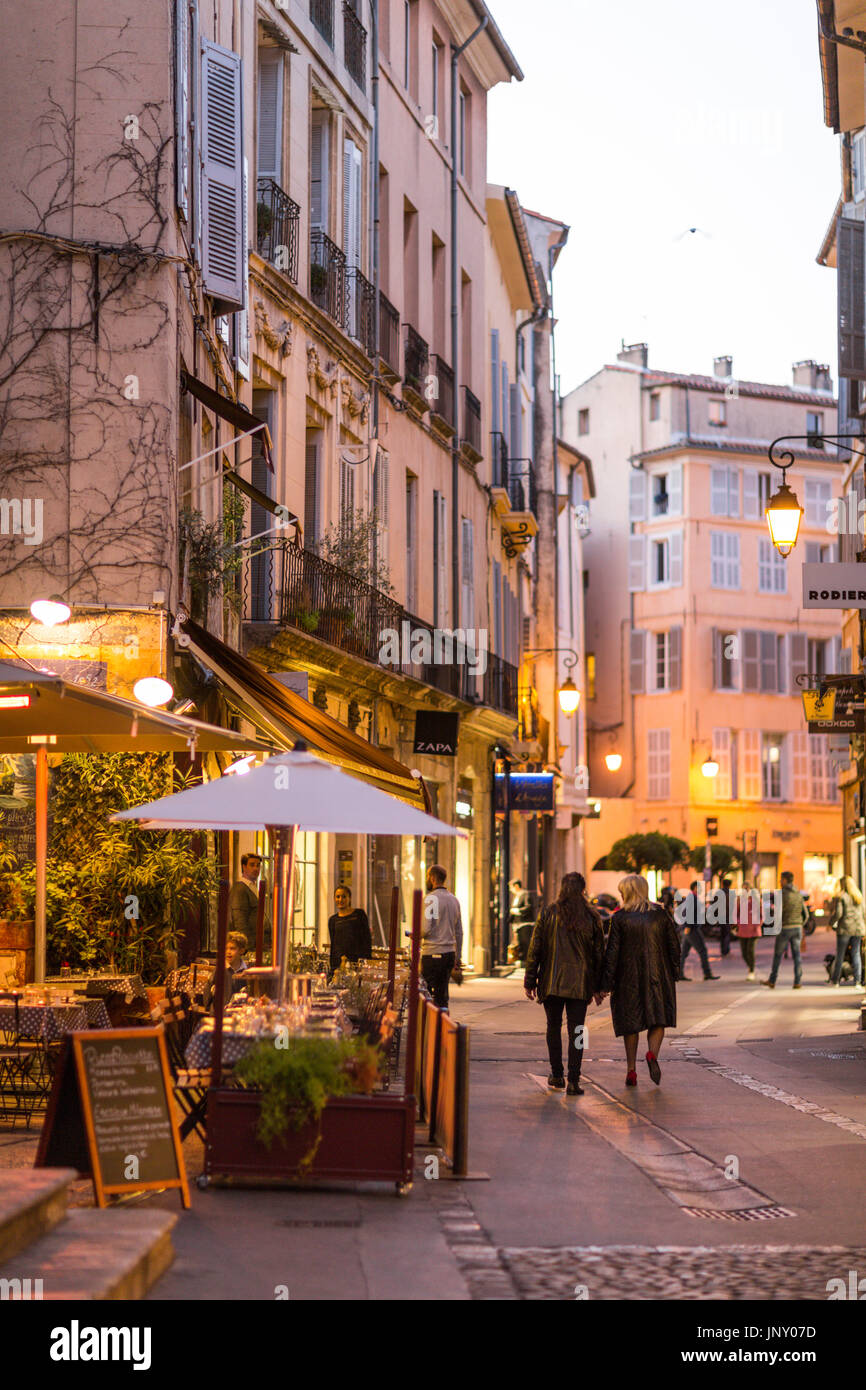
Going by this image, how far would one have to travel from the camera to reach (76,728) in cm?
1275

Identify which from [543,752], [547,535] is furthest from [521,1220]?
[547,535]

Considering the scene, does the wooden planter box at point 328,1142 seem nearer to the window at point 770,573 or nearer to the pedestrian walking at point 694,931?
the pedestrian walking at point 694,931

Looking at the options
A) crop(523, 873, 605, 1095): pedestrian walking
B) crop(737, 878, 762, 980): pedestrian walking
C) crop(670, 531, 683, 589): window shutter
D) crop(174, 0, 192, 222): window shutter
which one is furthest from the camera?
crop(670, 531, 683, 589): window shutter

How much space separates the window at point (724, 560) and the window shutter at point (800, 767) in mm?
5548

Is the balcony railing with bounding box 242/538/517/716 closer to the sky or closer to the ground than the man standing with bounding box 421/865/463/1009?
closer to the sky

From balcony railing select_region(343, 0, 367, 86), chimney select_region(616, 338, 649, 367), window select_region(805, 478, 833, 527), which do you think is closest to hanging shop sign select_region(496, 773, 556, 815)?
balcony railing select_region(343, 0, 367, 86)

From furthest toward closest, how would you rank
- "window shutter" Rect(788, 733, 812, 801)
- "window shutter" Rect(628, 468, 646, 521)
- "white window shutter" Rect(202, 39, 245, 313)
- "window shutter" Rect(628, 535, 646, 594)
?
"window shutter" Rect(628, 468, 646, 521) → "window shutter" Rect(628, 535, 646, 594) → "window shutter" Rect(788, 733, 812, 801) → "white window shutter" Rect(202, 39, 245, 313)

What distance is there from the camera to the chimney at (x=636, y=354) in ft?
230

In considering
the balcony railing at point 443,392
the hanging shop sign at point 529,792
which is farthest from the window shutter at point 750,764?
the balcony railing at point 443,392

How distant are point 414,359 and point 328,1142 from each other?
21.4m

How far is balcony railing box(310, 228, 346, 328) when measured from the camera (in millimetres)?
24062

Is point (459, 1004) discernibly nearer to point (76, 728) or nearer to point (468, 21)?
point (76, 728)

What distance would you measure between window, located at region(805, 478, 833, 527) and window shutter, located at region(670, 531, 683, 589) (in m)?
4.82

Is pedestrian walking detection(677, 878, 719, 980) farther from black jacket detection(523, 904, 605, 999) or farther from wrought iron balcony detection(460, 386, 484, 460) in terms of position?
black jacket detection(523, 904, 605, 999)
